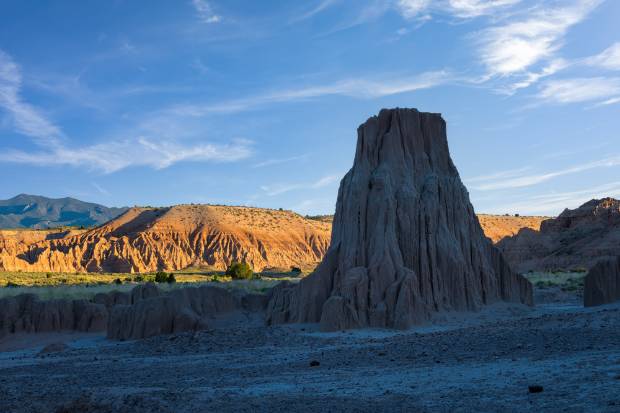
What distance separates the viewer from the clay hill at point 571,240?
6825 cm

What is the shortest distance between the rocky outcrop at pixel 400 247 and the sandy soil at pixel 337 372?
2.03 m

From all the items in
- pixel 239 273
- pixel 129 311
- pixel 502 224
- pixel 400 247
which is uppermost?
pixel 502 224

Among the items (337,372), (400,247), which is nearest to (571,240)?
(400,247)

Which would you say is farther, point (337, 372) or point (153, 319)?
point (153, 319)

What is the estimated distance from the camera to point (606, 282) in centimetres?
2795

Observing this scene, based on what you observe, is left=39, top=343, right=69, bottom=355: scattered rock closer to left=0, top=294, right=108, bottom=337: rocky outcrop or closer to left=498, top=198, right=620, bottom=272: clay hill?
left=0, top=294, right=108, bottom=337: rocky outcrop

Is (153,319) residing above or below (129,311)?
below

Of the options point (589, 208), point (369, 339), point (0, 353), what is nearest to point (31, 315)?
point (0, 353)

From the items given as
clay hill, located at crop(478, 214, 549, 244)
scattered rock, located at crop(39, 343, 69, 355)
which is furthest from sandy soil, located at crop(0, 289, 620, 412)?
clay hill, located at crop(478, 214, 549, 244)

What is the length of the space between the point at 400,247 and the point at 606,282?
31.0 feet

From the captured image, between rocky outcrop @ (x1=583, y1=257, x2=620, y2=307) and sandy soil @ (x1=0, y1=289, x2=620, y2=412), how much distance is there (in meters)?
8.65

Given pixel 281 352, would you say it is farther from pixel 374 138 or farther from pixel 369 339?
pixel 374 138

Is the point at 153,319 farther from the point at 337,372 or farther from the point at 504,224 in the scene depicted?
the point at 504,224

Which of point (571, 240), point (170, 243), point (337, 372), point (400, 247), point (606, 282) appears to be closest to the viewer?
point (337, 372)
